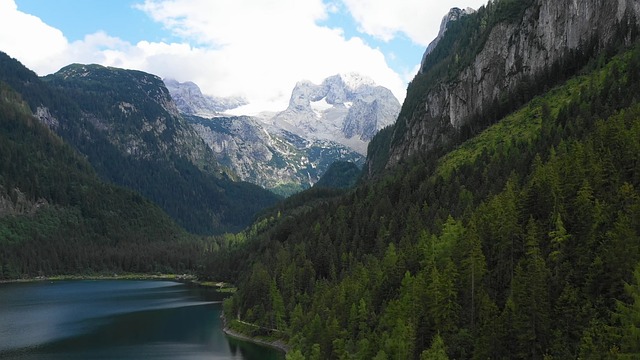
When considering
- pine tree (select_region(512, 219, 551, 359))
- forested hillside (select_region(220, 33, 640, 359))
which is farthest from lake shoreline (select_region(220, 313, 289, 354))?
pine tree (select_region(512, 219, 551, 359))

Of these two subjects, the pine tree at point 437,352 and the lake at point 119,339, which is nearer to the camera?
the pine tree at point 437,352

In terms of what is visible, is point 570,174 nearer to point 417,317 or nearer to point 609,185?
point 609,185

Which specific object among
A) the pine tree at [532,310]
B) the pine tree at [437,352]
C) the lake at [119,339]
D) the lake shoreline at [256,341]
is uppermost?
the pine tree at [532,310]

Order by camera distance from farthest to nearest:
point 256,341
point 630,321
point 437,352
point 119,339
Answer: point 119,339
point 256,341
point 437,352
point 630,321

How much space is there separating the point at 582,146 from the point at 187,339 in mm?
108179

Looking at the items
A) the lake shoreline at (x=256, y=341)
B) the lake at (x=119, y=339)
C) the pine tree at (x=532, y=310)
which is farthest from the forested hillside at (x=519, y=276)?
the lake at (x=119, y=339)

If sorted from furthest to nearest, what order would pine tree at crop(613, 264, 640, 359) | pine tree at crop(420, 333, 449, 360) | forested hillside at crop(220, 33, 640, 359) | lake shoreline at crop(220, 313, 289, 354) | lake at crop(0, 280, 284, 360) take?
lake shoreline at crop(220, 313, 289, 354), lake at crop(0, 280, 284, 360), pine tree at crop(420, 333, 449, 360), forested hillside at crop(220, 33, 640, 359), pine tree at crop(613, 264, 640, 359)

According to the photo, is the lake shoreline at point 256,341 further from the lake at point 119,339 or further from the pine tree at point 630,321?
the pine tree at point 630,321

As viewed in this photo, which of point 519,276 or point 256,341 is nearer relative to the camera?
point 519,276

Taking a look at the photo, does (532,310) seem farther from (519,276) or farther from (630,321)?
(630,321)

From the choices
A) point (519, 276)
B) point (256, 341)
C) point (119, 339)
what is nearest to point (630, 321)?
point (519, 276)

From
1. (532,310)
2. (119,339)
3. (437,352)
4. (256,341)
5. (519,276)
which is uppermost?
(519,276)

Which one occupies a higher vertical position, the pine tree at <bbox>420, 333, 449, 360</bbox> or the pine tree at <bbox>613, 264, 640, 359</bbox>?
the pine tree at <bbox>613, 264, 640, 359</bbox>

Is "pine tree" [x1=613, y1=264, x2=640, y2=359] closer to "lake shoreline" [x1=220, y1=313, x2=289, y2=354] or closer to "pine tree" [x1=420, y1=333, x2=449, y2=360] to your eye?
"pine tree" [x1=420, y1=333, x2=449, y2=360]
